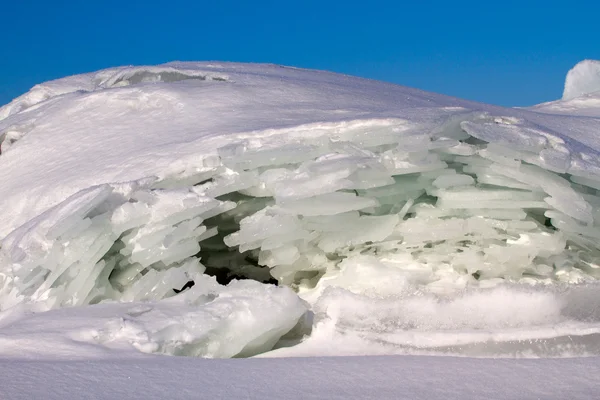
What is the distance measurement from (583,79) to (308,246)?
8839mm

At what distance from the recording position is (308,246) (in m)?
3.99

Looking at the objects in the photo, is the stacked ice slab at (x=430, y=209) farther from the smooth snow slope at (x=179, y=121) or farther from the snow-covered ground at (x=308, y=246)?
the smooth snow slope at (x=179, y=121)

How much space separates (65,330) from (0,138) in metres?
3.64

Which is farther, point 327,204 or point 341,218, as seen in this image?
point 341,218

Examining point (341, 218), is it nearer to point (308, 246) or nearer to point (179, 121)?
point (308, 246)

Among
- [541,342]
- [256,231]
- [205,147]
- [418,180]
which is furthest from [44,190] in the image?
[541,342]

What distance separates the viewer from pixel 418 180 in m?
3.99

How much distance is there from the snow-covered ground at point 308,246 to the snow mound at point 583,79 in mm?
7277

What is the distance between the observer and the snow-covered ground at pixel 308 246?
9.22 ft

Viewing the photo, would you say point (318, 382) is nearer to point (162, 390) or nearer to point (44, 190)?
point (162, 390)

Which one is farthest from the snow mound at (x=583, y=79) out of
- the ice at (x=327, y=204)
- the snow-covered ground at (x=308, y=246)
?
the ice at (x=327, y=204)

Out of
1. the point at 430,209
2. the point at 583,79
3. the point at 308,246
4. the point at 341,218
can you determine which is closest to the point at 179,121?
the point at 308,246

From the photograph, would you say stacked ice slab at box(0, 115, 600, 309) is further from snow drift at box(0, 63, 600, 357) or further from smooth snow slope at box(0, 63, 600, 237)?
smooth snow slope at box(0, 63, 600, 237)

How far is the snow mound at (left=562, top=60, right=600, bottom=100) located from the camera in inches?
437
